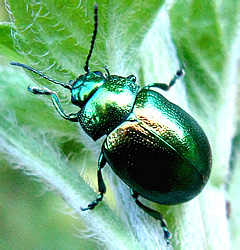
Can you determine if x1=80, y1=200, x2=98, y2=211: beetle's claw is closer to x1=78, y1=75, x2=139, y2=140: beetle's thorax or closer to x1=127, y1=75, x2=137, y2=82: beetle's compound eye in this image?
x1=78, y1=75, x2=139, y2=140: beetle's thorax

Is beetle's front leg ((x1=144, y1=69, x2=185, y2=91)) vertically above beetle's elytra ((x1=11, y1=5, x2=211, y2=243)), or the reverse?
beetle's front leg ((x1=144, y1=69, x2=185, y2=91))

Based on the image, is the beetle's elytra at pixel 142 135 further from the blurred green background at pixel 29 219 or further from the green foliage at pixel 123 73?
the blurred green background at pixel 29 219

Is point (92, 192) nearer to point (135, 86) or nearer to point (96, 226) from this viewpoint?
point (96, 226)

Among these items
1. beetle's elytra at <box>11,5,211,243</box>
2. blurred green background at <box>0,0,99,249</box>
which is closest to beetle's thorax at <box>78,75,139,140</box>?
beetle's elytra at <box>11,5,211,243</box>

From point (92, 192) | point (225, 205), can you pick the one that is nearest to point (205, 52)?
point (225, 205)

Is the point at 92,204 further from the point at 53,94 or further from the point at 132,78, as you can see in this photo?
the point at 132,78

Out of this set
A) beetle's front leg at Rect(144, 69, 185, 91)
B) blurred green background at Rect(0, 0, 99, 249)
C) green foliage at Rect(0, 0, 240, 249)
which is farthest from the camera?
blurred green background at Rect(0, 0, 99, 249)

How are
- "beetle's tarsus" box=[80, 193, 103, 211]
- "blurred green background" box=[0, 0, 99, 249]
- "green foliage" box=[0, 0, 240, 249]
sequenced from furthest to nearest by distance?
1. "blurred green background" box=[0, 0, 99, 249]
2. "beetle's tarsus" box=[80, 193, 103, 211]
3. "green foliage" box=[0, 0, 240, 249]

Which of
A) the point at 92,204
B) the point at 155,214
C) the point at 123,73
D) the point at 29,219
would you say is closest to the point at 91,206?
the point at 92,204
